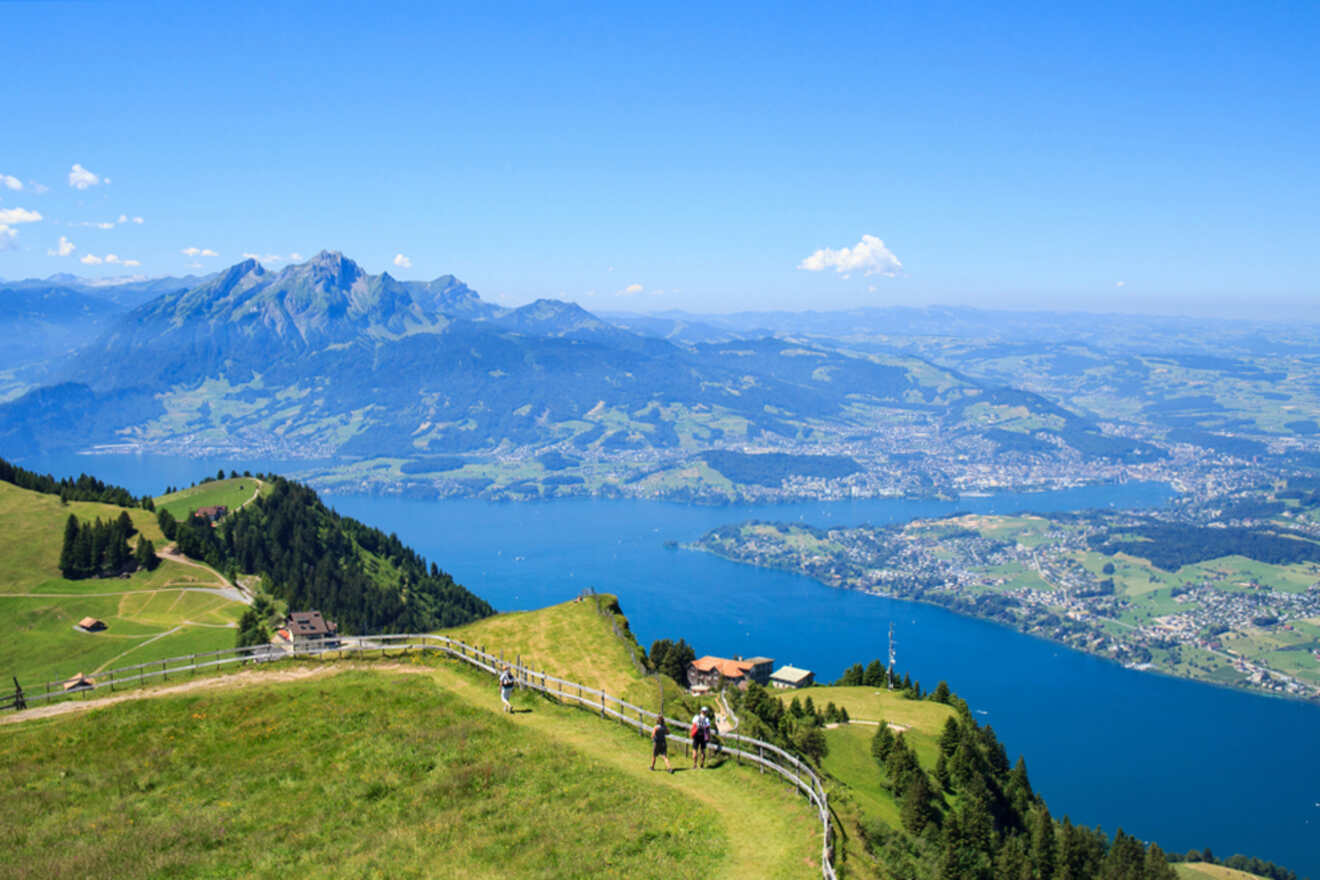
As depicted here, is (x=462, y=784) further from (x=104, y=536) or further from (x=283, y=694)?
(x=104, y=536)

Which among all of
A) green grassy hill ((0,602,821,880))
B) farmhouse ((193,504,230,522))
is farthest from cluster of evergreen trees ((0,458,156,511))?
green grassy hill ((0,602,821,880))

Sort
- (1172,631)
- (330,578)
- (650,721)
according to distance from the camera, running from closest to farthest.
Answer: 1. (650,721)
2. (330,578)
3. (1172,631)

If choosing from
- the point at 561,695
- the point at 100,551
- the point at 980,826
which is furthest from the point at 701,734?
the point at 100,551

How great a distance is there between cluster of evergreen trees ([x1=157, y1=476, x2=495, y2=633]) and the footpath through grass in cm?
7483

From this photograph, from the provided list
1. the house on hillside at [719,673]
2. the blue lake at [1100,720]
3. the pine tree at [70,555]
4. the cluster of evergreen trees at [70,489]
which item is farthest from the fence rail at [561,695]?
the blue lake at [1100,720]

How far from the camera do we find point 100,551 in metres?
96.6

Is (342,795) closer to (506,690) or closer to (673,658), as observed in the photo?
(506,690)

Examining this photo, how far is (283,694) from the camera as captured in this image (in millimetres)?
29734

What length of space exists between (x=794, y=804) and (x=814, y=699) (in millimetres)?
60201

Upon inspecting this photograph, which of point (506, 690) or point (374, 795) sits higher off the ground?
point (374, 795)

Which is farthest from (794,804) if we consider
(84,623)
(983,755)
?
(84,623)

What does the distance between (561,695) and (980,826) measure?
37474 mm

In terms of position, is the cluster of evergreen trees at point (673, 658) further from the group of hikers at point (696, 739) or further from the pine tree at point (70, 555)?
the pine tree at point (70, 555)

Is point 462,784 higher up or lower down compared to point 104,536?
higher up
